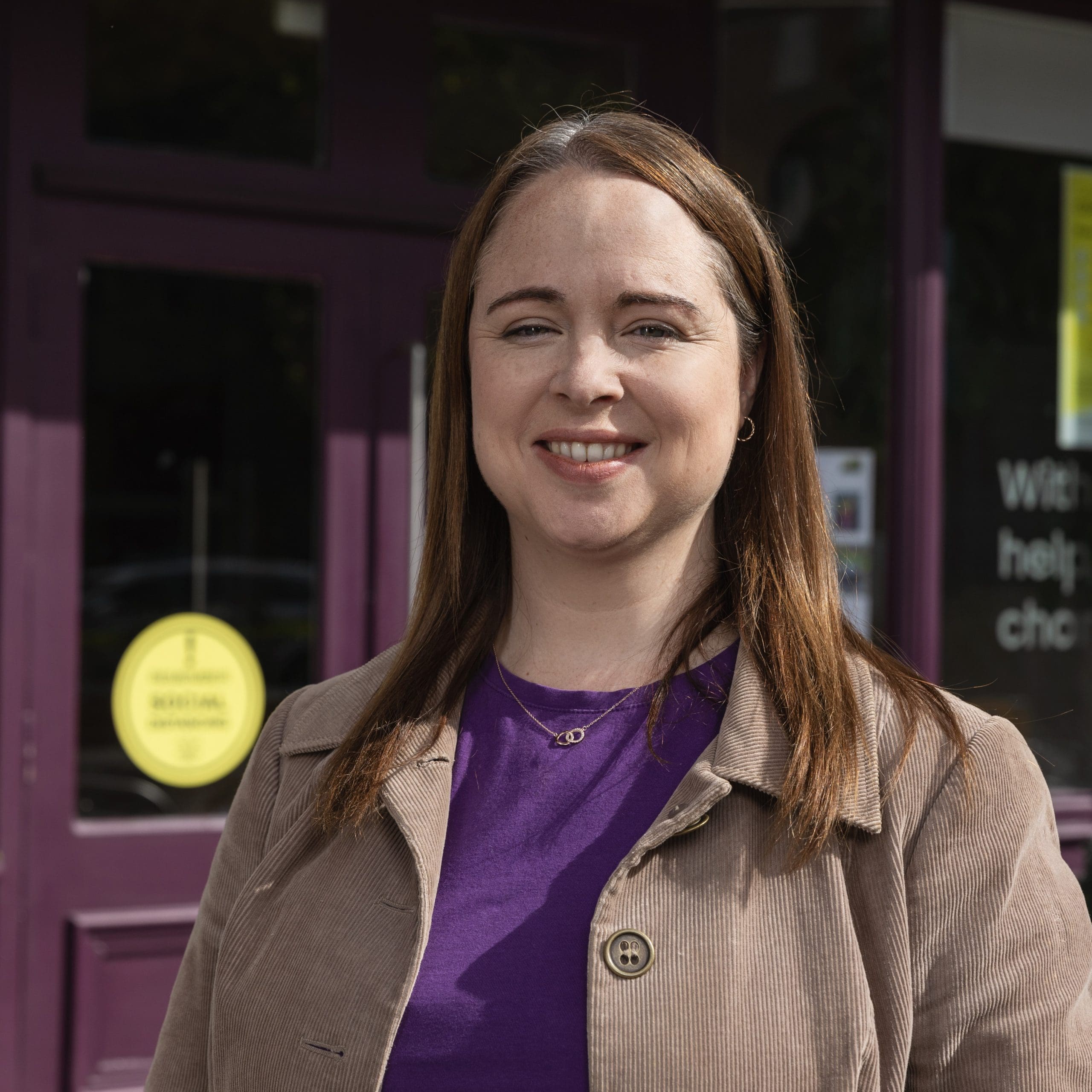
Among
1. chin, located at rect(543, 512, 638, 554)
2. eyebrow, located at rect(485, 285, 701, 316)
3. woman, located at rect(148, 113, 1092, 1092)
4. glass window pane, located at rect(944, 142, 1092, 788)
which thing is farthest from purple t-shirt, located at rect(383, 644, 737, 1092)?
glass window pane, located at rect(944, 142, 1092, 788)

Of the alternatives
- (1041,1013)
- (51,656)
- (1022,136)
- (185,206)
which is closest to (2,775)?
(51,656)

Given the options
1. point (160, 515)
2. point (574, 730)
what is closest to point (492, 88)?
point (160, 515)

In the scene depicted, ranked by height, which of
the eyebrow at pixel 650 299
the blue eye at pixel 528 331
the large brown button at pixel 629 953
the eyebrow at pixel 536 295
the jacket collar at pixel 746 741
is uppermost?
the eyebrow at pixel 536 295

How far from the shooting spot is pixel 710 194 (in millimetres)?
1586

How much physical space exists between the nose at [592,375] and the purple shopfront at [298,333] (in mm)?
2152

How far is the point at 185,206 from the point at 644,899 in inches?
110

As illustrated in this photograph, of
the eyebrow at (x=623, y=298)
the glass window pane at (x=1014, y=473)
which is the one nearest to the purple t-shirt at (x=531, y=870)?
the eyebrow at (x=623, y=298)

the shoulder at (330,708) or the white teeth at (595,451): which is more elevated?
the white teeth at (595,451)

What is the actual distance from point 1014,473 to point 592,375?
3.23 meters

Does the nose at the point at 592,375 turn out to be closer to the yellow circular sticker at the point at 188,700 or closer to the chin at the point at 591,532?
the chin at the point at 591,532

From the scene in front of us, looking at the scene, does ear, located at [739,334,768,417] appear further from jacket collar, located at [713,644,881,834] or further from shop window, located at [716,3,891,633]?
shop window, located at [716,3,891,633]

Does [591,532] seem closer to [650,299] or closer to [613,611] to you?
[613,611]

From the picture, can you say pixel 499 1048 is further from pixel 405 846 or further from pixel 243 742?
pixel 243 742

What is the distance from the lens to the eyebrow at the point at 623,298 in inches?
60.0
